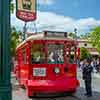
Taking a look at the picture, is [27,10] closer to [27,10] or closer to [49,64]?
[27,10]

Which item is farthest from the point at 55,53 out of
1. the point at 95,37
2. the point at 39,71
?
the point at 95,37

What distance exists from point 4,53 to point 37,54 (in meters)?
10.4

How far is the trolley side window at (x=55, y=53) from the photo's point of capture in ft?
50.4

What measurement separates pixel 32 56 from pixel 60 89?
5.53 ft

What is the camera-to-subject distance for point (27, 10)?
23938 millimetres

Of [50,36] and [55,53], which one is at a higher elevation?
[50,36]

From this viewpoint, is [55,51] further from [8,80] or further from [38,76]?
[8,80]

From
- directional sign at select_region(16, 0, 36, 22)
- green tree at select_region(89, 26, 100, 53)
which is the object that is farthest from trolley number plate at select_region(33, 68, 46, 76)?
green tree at select_region(89, 26, 100, 53)

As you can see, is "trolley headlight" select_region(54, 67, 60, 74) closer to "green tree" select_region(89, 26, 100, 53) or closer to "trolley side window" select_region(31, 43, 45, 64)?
"trolley side window" select_region(31, 43, 45, 64)

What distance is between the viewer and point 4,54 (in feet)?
15.8

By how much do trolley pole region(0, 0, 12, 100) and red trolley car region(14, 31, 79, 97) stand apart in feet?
32.4

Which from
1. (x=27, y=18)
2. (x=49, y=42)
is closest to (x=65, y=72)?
(x=49, y=42)

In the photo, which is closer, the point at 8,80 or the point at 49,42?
the point at 8,80

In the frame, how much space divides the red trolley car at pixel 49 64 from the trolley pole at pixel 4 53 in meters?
9.88
